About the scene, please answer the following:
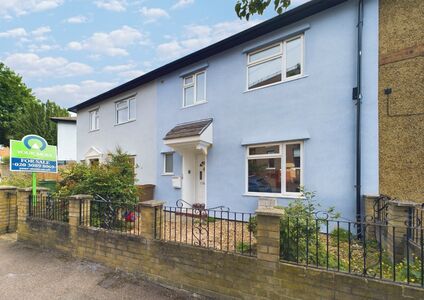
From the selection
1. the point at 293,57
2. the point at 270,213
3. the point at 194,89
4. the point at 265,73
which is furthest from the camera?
the point at 194,89

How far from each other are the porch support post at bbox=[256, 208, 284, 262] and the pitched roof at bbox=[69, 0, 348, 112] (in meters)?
5.57

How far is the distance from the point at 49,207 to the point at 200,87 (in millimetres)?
5885

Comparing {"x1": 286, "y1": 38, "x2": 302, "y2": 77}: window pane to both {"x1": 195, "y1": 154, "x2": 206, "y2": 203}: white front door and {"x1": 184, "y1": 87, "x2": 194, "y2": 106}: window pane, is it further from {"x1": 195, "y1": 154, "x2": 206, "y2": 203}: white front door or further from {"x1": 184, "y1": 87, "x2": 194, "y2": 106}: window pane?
{"x1": 195, "y1": 154, "x2": 206, "y2": 203}: white front door

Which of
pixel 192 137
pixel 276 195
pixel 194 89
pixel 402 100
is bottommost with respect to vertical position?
pixel 276 195

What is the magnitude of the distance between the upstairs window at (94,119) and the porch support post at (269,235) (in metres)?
13.5

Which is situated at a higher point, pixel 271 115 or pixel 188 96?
pixel 188 96

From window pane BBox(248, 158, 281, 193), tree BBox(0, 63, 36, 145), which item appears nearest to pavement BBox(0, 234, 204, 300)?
window pane BBox(248, 158, 281, 193)

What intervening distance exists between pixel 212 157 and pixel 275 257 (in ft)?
18.8

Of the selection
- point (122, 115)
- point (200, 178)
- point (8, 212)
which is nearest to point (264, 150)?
point (200, 178)

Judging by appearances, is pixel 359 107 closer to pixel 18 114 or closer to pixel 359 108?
pixel 359 108

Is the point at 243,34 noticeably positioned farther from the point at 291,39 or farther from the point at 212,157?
the point at 212,157

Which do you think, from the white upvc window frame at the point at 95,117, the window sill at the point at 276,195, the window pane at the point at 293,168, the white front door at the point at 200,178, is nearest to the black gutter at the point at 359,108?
the window sill at the point at 276,195

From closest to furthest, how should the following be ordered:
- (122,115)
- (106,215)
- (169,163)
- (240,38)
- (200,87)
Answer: (106,215) < (240,38) < (200,87) < (169,163) < (122,115)

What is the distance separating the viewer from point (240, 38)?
826 centimetres
